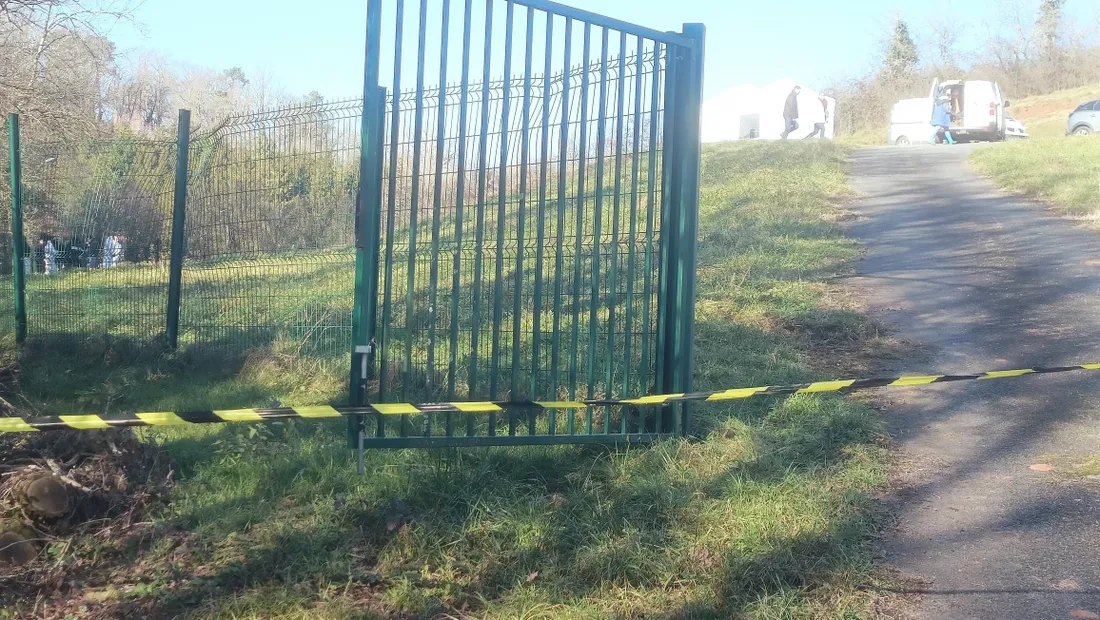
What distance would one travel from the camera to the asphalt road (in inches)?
143

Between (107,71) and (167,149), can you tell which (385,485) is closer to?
(167,149)

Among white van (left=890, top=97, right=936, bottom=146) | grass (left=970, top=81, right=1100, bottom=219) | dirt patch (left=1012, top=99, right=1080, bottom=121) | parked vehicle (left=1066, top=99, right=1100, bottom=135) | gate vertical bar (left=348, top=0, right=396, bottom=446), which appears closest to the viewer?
gate vertical bar (left=348, top=0, right=396, bottom=446)

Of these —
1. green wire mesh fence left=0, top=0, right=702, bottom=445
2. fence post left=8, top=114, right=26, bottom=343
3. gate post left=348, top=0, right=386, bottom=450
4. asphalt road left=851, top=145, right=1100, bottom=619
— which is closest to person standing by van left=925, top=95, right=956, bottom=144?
asphalt road left=851, top=145, right=1100, bottom=619

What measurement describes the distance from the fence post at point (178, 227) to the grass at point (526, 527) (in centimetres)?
193

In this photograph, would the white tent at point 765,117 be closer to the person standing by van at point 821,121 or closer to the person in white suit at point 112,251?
the person standing by van at point 821,121

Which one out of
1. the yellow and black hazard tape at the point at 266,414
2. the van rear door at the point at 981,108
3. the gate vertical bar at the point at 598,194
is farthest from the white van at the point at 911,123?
the yellow and black hazard tape at the point at 266,414

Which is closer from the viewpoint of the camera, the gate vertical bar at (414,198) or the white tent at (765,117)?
the gate vertical bar at (414,198)

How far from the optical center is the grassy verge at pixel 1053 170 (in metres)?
12.3

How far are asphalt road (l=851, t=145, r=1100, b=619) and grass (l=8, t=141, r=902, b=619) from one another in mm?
253

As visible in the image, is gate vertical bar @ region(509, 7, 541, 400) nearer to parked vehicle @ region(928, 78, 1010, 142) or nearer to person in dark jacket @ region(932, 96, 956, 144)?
person in dark jacket @ region(932, 96, 956, 144)

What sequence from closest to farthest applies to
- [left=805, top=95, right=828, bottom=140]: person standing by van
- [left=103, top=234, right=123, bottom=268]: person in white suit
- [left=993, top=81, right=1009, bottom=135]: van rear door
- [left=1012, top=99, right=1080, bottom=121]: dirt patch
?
[left=103, top=234, right=123, bottom=268]: person in white suit
[left=993, top=81, right=1009, bottom=135]: van rear door
[left=805, top=95, right=828, bottom=140]: person standing by van
[left=1012, top=99, right=1080, bottom=121]: dirt patch

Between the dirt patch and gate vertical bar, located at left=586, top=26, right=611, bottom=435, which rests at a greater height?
the dirt patch

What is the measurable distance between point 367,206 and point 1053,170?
14.1m

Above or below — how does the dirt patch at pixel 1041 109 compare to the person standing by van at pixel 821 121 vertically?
above
